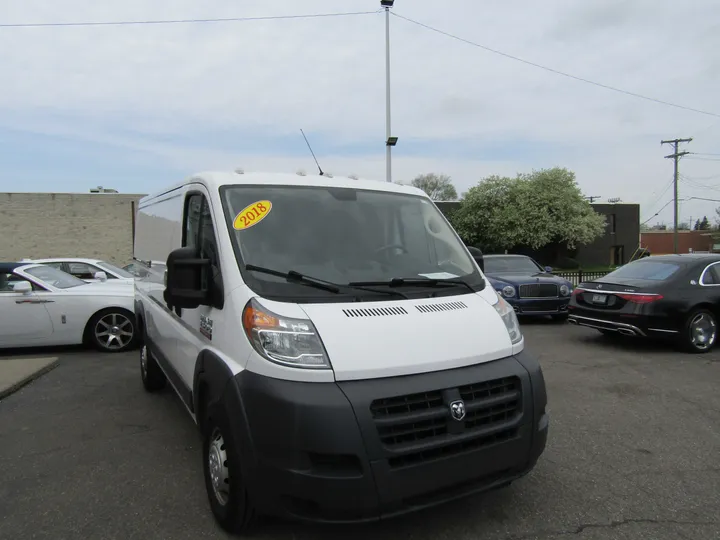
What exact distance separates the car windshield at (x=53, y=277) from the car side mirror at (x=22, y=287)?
411 millimetres

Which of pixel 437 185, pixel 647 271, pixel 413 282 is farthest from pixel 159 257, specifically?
pixel 437 185

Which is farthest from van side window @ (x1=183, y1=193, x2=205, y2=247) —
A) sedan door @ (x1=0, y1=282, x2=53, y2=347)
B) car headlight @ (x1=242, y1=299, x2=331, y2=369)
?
sedan door @ (x1=0, y1=282, x2=53, y2=347)

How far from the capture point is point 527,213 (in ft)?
118

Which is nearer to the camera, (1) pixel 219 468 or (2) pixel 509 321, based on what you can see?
(1) pixel 219 468

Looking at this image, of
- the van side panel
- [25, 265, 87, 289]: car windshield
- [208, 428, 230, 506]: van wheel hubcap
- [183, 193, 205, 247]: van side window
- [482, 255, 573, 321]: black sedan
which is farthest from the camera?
[482, 255, 573, 321]: black sedan

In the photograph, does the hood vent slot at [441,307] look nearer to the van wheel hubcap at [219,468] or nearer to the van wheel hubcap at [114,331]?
the van wheel hubcap at [219,468]

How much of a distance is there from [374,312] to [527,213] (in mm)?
35271

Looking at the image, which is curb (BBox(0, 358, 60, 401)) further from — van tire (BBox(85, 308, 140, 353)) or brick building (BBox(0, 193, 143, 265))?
brick building (BBox(0, 193, 143, 265))

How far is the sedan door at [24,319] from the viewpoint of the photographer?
7828 millimetres

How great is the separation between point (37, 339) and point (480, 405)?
7.61m

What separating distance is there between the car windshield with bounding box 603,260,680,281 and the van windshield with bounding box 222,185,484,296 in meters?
6.05

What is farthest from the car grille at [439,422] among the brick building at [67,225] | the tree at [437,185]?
the tree at [437,185]

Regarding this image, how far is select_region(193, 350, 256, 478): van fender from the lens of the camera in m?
2.65

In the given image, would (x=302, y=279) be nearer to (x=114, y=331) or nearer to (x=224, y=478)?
(x=224, y=478)
